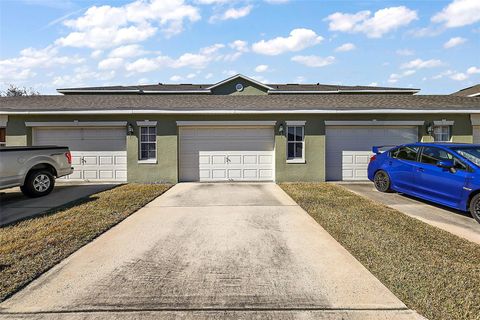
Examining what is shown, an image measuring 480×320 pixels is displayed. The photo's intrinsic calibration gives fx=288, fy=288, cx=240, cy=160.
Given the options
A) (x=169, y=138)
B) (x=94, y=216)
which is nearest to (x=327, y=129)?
(x=169, y=138)

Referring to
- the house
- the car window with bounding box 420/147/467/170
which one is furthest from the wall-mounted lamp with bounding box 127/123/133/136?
the car window with bounding box 420/147/467/170

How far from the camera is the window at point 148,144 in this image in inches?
450

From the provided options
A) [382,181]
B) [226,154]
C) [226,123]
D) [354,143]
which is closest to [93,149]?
[226,154]

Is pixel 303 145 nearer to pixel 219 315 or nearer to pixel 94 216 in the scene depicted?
pixel 94 216

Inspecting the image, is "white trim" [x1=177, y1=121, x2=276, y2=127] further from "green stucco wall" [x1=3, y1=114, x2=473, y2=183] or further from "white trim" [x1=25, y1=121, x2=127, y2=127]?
"white trim" [x1=25, y1=121, x2=127, y2=127]

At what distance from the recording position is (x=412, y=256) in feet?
13.1

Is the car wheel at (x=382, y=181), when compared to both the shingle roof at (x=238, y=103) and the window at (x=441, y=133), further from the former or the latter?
the window at (x=441, y=133)

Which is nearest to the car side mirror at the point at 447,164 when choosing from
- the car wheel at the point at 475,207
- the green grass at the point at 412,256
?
the car wheel at the point at 475,207

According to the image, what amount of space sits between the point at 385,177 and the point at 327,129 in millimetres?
3340

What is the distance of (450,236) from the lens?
4863 millimetres

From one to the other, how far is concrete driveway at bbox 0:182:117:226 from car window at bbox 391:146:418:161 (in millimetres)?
9221

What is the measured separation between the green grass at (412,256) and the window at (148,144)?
688cm

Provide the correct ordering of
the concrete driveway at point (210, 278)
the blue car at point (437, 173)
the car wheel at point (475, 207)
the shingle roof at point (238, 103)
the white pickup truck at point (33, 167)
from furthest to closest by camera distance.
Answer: the shingle roof at point (238, 103), the white pickup truck at point (33, 167), the blue car at point (437, 173), the car wheel at point (475, 207), the concrete driveway at point (210, 278)

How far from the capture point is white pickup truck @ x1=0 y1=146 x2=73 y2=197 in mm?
7656
